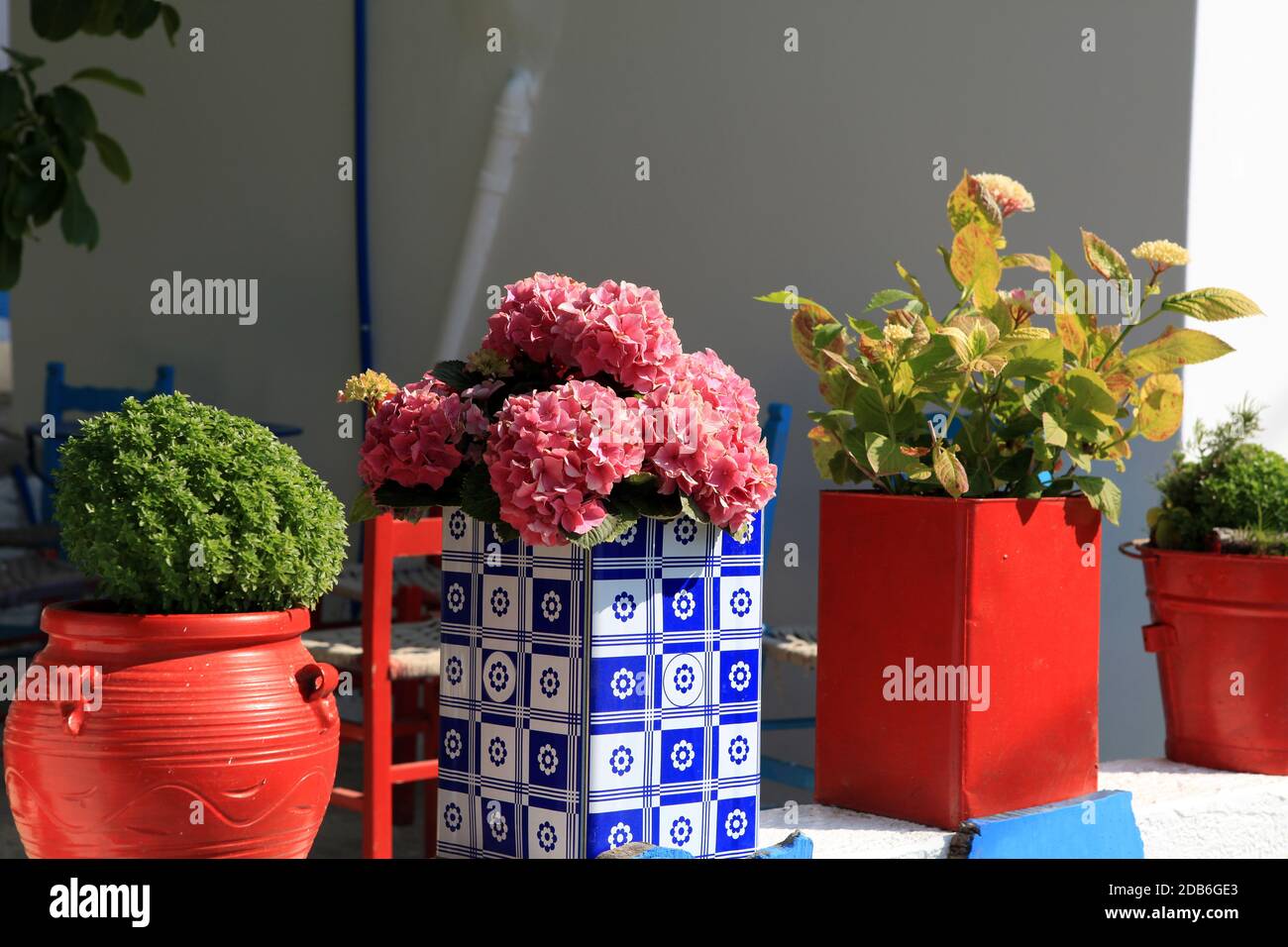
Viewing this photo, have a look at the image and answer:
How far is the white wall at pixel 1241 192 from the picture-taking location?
7.82ft

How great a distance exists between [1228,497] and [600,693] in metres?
1.21

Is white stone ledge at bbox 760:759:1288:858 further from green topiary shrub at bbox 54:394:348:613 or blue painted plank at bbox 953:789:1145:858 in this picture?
green topiary shrub at bbox 54:394:348:613

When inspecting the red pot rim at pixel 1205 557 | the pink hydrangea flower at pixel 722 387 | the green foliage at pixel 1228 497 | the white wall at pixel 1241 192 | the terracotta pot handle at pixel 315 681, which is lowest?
the terracotta pot handle at pixel 315 681

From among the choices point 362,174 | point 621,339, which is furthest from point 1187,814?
point 362,174

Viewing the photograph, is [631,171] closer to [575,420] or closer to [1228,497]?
[1228,497]

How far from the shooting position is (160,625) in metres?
1.21

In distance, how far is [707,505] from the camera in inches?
48.5

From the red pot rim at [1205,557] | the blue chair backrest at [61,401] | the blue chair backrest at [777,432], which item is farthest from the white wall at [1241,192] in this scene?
the blue chair backrest at [61,401]

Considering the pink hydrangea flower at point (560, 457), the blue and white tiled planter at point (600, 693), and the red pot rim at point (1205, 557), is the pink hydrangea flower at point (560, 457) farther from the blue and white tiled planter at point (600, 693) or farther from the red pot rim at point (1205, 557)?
the red pot rim at point (1205, 557)

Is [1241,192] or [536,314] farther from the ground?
[1241,192]

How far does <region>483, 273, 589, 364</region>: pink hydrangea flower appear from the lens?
1.29 m

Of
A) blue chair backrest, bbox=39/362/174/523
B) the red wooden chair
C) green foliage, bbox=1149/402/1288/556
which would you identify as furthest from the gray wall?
the red wooden chair

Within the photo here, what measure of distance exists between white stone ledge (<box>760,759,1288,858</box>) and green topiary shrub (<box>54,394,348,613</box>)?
0.62 meters

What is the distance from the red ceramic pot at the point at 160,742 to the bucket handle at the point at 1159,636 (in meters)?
1.33
